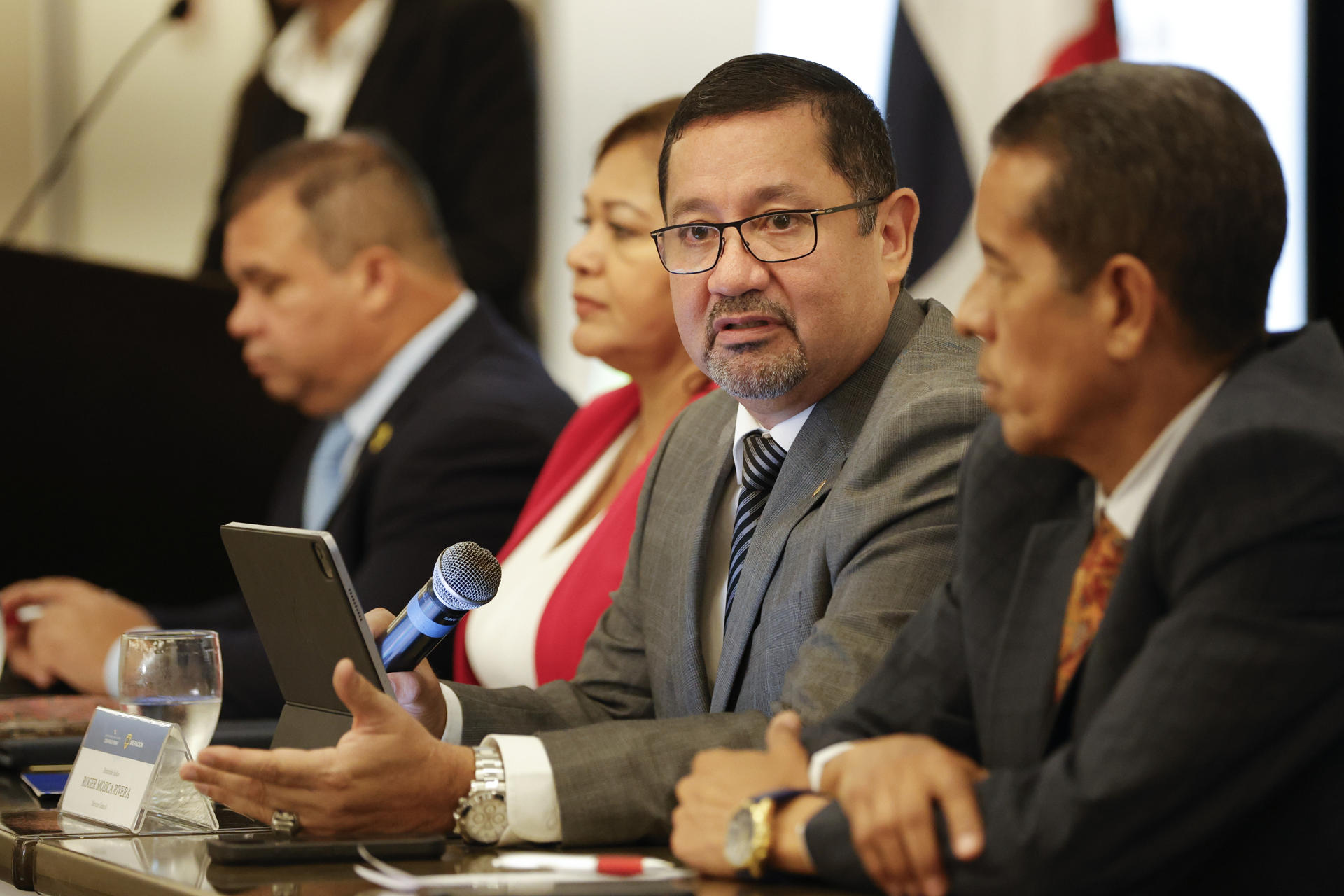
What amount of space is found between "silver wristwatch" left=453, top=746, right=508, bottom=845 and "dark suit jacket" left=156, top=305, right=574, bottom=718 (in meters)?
1.46

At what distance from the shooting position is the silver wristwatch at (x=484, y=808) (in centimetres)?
150

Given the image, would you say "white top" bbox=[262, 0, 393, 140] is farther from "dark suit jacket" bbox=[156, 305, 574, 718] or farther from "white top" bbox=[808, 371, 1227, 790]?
"white top" bbox=[808, 371, 1227, 790]

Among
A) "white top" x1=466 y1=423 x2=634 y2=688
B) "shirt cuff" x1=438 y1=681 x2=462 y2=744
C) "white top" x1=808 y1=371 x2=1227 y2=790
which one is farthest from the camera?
"white top" x1=466 y1=423 x2=634 y2=688

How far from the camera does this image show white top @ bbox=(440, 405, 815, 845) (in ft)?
4.92

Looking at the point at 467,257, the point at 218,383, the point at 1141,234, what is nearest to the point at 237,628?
the point at 218,383

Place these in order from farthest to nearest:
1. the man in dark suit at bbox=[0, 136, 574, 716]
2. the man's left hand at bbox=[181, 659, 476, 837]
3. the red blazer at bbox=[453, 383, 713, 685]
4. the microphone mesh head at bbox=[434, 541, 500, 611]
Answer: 1. the man in dark suit at bbox=[0, 136, 574, 716]
2. the red blazer at bbox=[453, 383, 713, 685]
3. the microphone mesh head at bbox=[434, 541, 500, 611]
4. the man's left hand at bbox=[181, 659, 476, 837]

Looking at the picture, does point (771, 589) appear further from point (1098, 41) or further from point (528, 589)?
point (1098, 41)

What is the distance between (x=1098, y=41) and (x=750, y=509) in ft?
6.52

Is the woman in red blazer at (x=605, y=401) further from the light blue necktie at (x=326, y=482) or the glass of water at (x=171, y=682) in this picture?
the light blue necktie at (x=326, y=482)

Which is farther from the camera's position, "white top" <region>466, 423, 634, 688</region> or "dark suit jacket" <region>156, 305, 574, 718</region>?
"dark suit jacket" <region>156, 305, 574, 718</region>

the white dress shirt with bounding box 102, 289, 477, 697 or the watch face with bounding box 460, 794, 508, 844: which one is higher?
the watch face with bounding box 460, 794, 508, 844

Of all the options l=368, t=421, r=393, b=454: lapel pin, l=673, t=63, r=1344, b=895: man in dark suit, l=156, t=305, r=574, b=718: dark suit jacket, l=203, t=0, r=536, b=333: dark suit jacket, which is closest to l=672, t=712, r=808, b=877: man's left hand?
l=673, t=63, r=1344, b=895: man in dark suit

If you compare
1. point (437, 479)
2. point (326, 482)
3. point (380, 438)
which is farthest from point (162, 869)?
point (326, 482)

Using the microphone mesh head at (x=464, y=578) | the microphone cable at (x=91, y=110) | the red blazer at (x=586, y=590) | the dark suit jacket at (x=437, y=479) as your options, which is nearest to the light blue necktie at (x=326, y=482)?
the dark suit jacket at (x=437, y=479)
